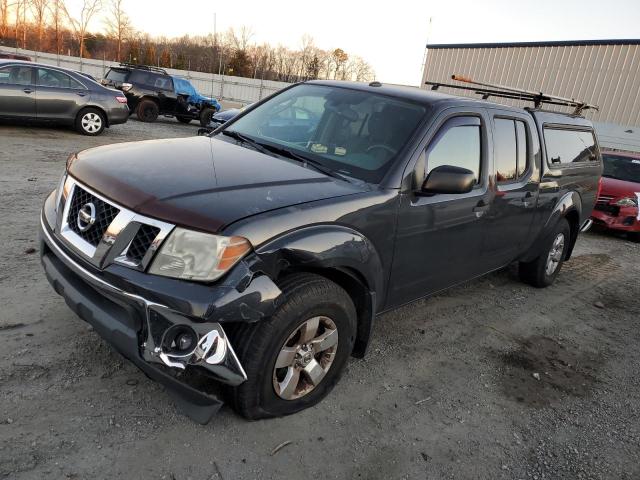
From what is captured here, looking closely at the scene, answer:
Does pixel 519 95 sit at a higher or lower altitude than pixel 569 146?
higher

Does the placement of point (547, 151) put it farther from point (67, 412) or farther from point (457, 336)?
point (67, 412)

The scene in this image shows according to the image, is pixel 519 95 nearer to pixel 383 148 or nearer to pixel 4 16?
pixel 383 148

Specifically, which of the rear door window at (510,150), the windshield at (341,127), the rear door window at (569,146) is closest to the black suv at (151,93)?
the windshield at (341,127)

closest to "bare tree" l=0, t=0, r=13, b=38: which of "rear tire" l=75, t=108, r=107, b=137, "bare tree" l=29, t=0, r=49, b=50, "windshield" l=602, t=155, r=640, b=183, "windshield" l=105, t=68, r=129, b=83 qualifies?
"bare tree" l=29, t=0, r=49, b=50

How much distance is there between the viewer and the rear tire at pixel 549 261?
16.8 ft

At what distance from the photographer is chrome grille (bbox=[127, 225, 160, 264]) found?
221 cm

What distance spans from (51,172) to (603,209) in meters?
9.06

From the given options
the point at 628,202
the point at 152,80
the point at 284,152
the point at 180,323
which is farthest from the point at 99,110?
the point at 628,202

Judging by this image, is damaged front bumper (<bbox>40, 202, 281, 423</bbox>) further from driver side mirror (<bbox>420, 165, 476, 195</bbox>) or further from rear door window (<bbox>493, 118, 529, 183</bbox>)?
rear door window (<bbox>493, 118, 529, 183</bbox>)

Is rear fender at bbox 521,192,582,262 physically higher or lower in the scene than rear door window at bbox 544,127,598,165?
lower

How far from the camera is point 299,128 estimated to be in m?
3.55

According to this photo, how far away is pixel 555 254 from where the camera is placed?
5.43m

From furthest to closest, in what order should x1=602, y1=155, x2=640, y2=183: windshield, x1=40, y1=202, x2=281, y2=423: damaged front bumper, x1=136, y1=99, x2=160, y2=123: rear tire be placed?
1. x1=136, y1=99, x2=160, y2=123: rear tire
2. x1=602, y1=155, x2=640, y2=183: windshield
3. x1=40, y1=202, x2=281, y2=423: damaged front bumper

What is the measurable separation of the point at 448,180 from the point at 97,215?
1925 millimetres
